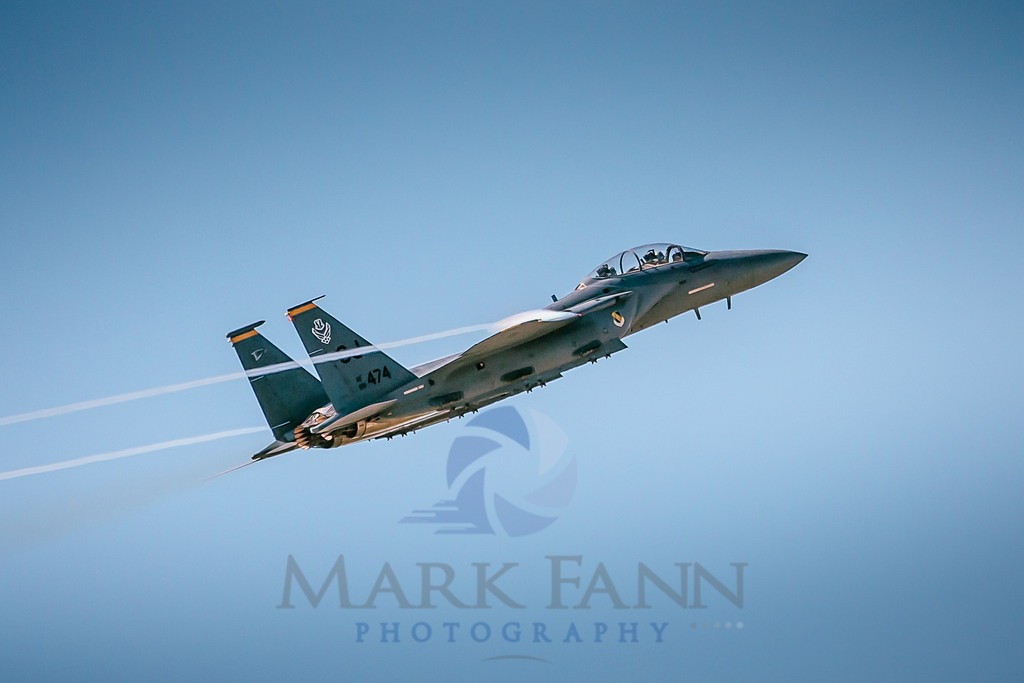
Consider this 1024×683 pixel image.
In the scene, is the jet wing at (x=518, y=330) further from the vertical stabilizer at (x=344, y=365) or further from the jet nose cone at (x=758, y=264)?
the jet nose cone at (x=758, y=264)

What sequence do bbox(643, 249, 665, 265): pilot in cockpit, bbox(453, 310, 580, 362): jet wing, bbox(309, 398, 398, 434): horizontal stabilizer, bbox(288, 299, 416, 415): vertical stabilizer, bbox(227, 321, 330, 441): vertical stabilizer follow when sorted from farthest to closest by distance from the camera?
bbox(643, 249, 665, 265): pilot in cockpit < bbox(227, 321, 330, 441): vertical stabilizer < bbox(288, 299, 416, 415): vertical stabilizer < bbox(309, 398, 398, 434): horizontal stabilizer < bbox(453, 310, 580, 362): jet wing

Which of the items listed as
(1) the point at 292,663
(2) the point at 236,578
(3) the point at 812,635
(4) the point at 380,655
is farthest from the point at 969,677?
(2) the point at 236,578

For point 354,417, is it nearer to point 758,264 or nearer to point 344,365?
point 344,365

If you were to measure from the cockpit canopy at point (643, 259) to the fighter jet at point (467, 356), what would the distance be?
1.1 inches

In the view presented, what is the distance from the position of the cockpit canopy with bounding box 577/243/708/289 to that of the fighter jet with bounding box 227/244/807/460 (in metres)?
0.03

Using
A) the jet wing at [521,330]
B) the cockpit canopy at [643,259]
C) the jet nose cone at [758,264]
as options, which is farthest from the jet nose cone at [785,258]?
the jet wing at [521,330]

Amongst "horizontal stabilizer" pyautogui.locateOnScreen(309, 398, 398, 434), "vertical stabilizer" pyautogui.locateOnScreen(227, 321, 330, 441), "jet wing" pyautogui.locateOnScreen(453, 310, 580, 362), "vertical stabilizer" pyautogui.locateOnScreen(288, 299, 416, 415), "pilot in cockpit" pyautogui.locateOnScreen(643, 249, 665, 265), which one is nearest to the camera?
"jet wing" pyautogui.locateOnScreen(453, 310, 580, 362)

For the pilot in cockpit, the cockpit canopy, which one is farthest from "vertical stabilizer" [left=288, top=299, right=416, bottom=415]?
the pilot in cockpit

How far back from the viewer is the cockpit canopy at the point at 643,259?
75.4 feet

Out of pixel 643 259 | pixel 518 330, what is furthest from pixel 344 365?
pixel 643 259

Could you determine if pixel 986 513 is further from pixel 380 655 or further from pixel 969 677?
pixel 380 655

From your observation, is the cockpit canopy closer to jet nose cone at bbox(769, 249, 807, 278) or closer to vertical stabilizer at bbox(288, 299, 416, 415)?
jet nose cone at bbox(769, 249, 807, 278)

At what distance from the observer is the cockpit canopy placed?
23.0m

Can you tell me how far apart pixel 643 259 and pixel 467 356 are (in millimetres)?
5957
